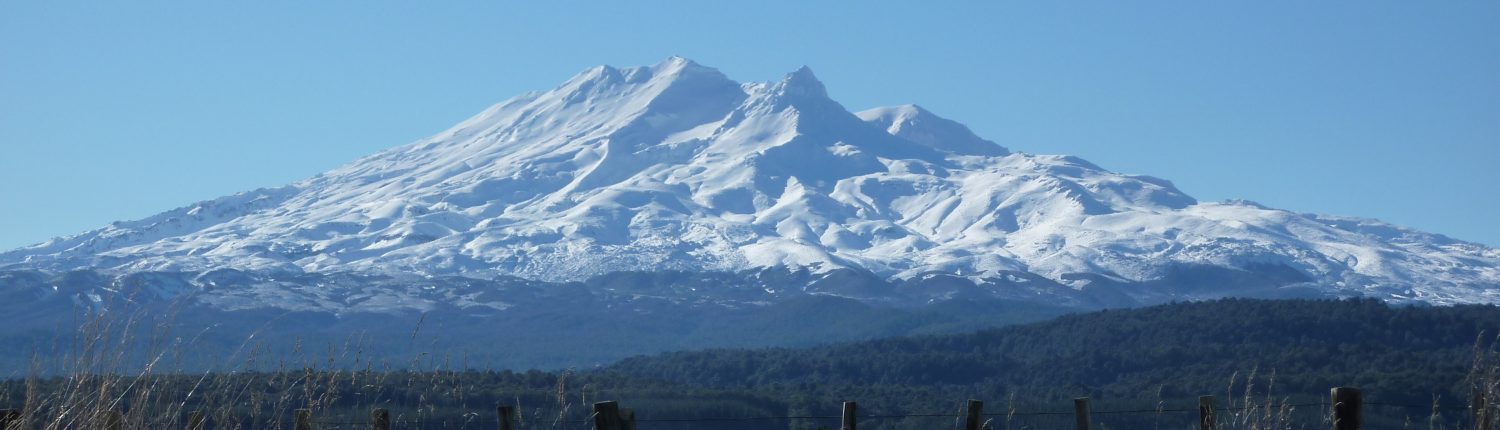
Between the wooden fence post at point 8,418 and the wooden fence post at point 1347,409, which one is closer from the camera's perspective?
the wooden fence post at point 8,418

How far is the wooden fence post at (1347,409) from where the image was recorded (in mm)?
8898

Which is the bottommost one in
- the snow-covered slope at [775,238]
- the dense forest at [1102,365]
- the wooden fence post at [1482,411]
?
the wooden fence post at [1482,411]

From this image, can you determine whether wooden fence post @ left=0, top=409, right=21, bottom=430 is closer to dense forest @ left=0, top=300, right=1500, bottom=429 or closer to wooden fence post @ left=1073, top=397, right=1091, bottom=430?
wooden fence post @ left=1073, top=397, right=1091, bottom=430

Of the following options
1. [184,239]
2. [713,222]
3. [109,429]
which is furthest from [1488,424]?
[184,239]

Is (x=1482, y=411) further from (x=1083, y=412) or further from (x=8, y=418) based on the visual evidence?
(x=8, y=418)

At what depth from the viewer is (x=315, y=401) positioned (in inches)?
300

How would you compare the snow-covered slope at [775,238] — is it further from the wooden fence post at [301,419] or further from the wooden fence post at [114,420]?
the wooden fence post at [114,420]

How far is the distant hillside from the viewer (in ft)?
196

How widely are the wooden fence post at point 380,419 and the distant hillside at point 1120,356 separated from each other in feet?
138

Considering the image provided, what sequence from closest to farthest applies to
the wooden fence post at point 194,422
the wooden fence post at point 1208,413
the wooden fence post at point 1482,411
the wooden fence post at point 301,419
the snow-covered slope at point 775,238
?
the wooden fence post at point 194,422 → the wooden fence post at point 301,419 → the wooden fence post at point 1482,411 → the wooden fence post at point 1208,413 → the snow-covered slope at point 775,238

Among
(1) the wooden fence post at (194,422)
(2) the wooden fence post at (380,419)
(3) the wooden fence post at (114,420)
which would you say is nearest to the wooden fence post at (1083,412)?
(2) the wooden fence post at (380,419)

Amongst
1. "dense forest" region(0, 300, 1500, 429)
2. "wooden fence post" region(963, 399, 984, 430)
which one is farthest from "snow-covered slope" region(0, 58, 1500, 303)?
"wooden fence post" region(963, 399, 984, 430)

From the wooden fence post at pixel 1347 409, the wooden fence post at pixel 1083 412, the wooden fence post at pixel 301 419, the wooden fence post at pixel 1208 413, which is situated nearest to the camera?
the wooden fence post at pixel 301 419

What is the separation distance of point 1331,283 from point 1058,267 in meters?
26.7
